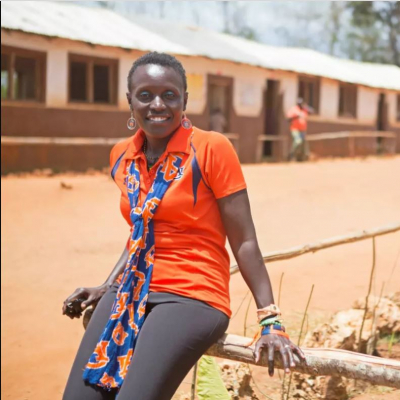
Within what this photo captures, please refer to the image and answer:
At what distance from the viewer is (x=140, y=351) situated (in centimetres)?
169

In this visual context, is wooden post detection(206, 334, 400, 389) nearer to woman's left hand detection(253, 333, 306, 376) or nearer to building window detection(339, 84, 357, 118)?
woman's left hand detection(253, 333, 306, 376)

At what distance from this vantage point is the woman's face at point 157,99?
1865 mm

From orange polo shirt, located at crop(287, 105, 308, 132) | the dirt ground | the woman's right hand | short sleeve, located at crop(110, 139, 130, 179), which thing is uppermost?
orange polo shirt, located at crop(287, 105, 308, 132)

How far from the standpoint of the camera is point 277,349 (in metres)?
1.74

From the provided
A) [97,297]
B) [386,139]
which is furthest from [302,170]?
[97,297]

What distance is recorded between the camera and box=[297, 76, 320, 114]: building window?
14.9 m

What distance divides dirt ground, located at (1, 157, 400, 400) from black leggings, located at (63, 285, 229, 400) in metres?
1.58

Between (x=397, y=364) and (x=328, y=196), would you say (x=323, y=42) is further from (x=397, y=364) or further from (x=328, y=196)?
(x=397, y=364)

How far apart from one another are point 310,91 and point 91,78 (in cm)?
643

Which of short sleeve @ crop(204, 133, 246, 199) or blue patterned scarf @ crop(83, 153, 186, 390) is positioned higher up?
short sleeve @ crop(204, 133, 246, 199)

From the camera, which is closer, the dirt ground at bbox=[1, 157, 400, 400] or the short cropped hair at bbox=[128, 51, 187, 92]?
the short cropped hair at bbox=[128, 51, 187, 92]

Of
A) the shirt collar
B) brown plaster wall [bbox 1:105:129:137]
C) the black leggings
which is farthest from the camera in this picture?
brown plaster wall [bbox 1:105:129:137]

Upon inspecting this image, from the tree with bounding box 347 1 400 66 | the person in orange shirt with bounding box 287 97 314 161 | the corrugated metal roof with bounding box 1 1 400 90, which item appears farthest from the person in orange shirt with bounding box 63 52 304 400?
the tree with bounding box 347 1 400 66

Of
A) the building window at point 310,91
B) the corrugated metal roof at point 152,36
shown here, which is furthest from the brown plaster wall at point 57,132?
the building window at point 310,91
